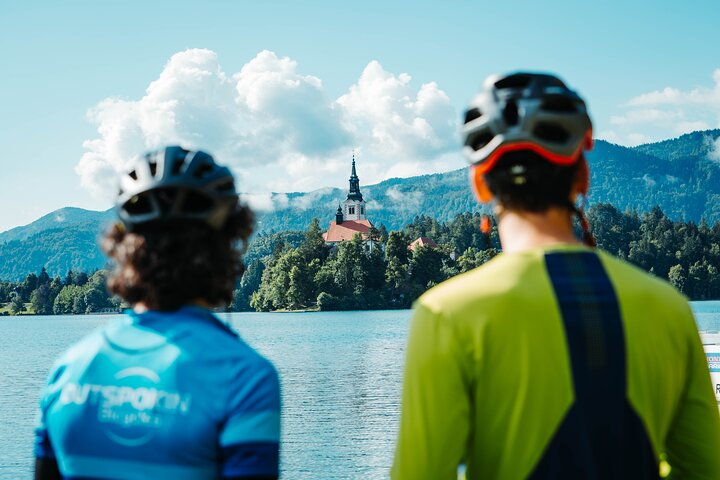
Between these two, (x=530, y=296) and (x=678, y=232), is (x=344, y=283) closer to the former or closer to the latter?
(x=678, y=232)

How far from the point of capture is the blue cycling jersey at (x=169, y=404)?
7.78 feet

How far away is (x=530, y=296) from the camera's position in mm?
2309

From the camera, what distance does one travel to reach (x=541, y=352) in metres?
2.29

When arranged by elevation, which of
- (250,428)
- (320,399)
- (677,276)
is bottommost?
(320,399)

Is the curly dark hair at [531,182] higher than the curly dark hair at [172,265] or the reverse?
higher

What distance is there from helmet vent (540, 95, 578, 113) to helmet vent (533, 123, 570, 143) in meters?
0.05

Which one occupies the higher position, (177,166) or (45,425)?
(177,166)

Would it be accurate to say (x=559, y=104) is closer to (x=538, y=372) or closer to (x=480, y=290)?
(x=480, y=290)

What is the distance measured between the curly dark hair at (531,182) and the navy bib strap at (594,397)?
22cm

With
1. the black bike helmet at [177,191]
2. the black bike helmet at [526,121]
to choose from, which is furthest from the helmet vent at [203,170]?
the black bike helmet at [526,121]

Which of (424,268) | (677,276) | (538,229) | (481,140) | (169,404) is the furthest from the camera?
(677,276)

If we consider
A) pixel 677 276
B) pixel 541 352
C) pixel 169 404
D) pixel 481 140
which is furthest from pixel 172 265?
pixel 677 276

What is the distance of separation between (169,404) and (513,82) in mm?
1344

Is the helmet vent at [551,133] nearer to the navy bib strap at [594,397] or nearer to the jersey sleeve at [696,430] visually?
the navy bib strap at [594,397]
